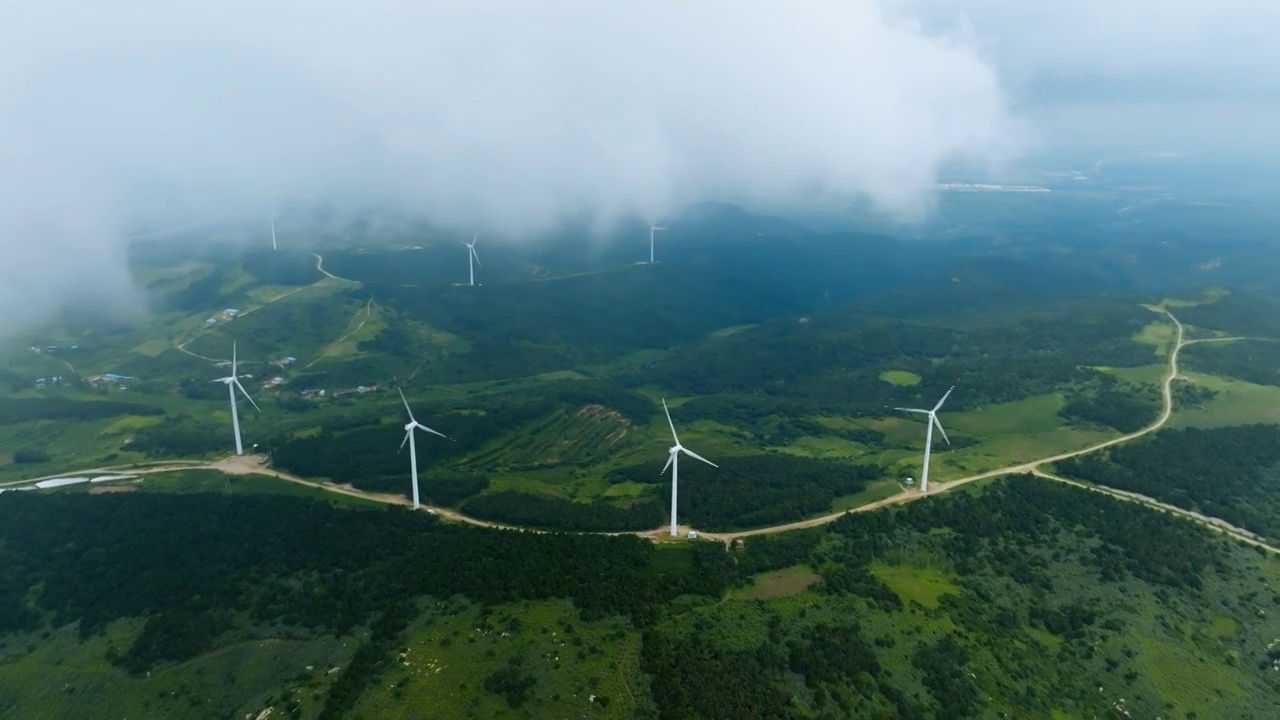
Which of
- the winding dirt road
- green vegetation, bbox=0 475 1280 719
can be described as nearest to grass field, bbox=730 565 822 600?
green vegetation, bbox=0 475 1280 719

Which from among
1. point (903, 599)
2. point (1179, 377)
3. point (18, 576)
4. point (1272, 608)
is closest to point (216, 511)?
point (18, 576)

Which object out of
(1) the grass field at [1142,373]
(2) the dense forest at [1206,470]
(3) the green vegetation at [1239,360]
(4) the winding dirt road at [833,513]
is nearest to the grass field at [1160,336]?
(3) the green vegetation at [1239,360]

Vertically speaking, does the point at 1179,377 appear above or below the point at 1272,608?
above

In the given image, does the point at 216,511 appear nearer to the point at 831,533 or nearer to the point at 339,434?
the point at 339,434

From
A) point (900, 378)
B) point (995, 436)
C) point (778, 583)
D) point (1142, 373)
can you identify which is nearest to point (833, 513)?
point (778, 583)

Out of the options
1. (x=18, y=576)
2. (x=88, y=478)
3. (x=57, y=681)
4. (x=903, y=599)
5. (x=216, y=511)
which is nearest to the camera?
(x=57, y=681)

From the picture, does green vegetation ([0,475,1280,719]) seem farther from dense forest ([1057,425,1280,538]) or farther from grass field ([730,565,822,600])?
dense forest ([1057,425,1280,538])

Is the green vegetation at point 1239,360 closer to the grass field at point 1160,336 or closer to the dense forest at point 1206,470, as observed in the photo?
the grass field at point 1160,336
